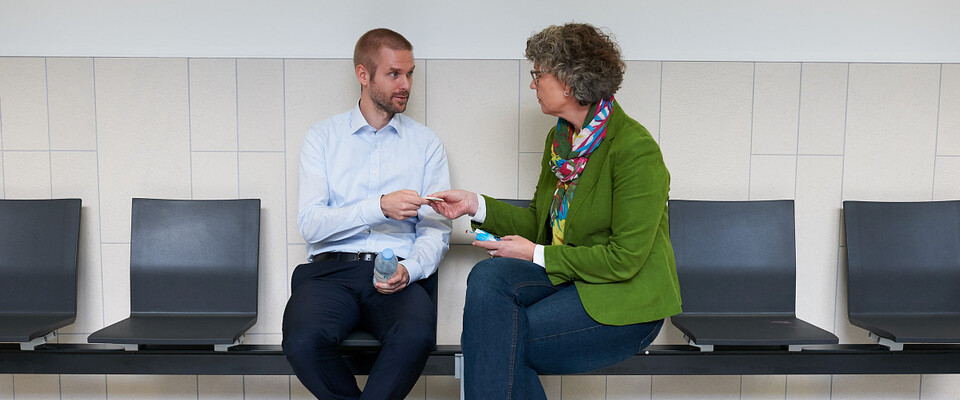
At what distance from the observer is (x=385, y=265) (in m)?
1.85

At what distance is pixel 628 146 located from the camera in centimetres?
157

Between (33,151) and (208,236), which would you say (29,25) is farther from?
(208,236)

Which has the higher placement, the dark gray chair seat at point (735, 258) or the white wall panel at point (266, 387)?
the dark gray chair seat at point (735, 258)

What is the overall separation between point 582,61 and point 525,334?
28.9 inches

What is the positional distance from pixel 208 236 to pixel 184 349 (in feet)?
1.42

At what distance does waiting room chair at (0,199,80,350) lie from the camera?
2283mm

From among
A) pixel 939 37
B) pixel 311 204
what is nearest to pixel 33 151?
pixel 311 204

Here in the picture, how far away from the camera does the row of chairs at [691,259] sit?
7.47 feet

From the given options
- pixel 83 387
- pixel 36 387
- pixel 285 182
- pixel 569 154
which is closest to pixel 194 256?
pixel 285 182

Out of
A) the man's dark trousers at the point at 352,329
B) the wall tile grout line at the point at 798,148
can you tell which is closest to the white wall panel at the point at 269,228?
the man's dark trousers at the point at 352,329

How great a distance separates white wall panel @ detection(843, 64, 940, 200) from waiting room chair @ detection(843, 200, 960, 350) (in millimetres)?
163

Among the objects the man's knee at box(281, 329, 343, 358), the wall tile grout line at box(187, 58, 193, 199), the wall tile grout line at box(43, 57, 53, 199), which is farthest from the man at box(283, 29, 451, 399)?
the wall tile grout line at box(43, 57, 53, 199)

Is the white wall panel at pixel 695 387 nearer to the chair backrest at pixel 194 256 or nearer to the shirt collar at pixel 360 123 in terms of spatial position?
the shirt collar at pixel 360 123

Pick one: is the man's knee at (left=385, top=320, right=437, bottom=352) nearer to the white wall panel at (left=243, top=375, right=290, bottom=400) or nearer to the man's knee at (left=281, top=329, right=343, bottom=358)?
the man's knee at (left=281, top=329, right=343, bottom=358)
